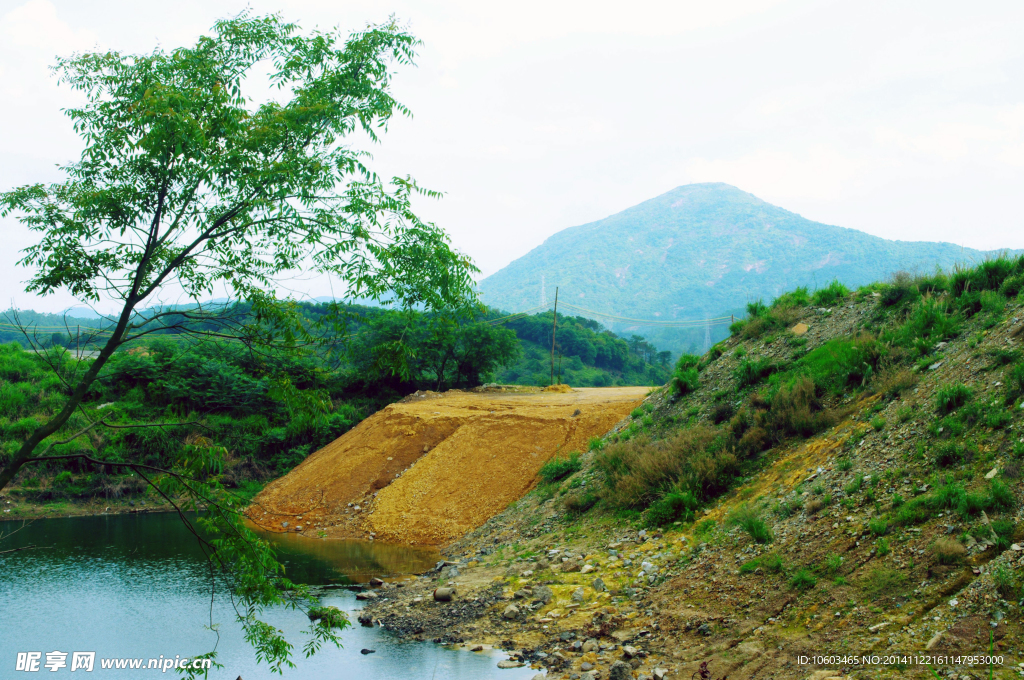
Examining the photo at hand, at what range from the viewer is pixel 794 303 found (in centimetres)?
1555

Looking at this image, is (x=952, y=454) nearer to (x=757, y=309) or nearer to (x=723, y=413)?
(x=723, y=413)

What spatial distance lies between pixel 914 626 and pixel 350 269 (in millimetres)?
6206

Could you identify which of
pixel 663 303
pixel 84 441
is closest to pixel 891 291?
pixel 84 441

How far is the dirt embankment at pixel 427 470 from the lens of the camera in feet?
55.0

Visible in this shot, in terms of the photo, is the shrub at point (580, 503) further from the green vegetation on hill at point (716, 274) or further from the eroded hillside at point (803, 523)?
the green vegetation on hill at point (716, 274)

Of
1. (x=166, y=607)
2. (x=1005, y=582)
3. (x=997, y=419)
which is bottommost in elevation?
(x=166, y=607)

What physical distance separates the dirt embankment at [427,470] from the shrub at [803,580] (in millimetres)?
9801

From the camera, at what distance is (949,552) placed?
6.30 m

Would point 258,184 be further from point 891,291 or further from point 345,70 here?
point 891,291

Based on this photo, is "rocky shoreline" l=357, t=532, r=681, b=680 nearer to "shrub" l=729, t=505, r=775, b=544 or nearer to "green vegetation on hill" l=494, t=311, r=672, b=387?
"shrub" l=729, t=505, r=775, b=544

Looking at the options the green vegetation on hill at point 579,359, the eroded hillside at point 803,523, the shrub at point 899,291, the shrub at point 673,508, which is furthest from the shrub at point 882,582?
the green vegetation on hill at point 579,359

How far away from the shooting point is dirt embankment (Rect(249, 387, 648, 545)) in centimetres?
1677

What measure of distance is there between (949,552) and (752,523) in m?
2.77

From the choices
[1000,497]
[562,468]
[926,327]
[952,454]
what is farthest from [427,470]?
[1000,497]
